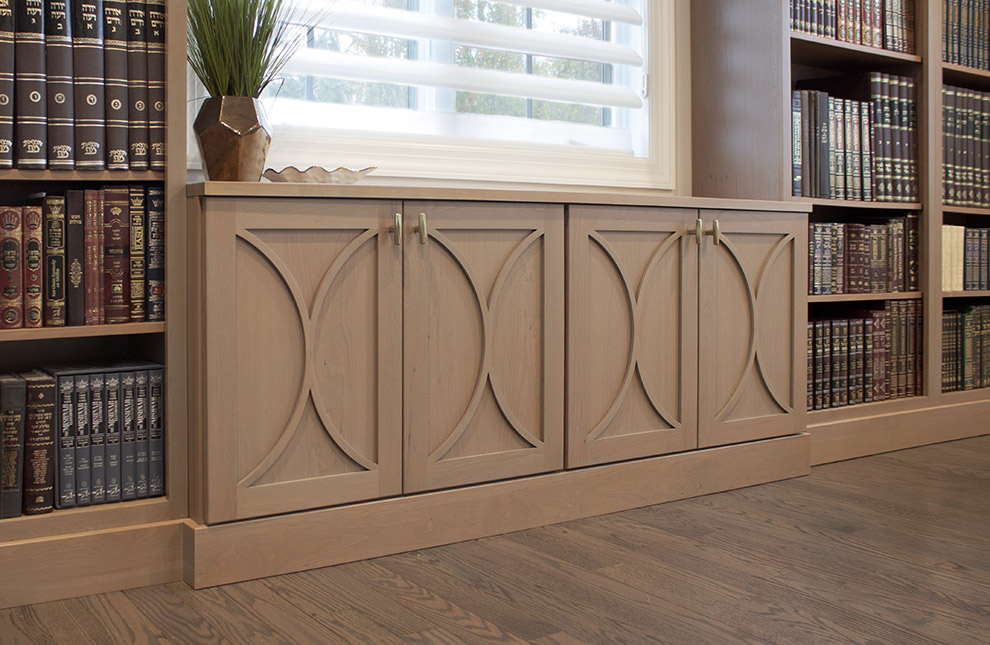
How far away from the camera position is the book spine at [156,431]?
1686 millimetres

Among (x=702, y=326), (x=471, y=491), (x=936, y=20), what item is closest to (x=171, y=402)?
(x=471, y=491)

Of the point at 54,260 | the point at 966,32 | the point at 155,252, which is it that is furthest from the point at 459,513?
the point at 966,32

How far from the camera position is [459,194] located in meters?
1.83

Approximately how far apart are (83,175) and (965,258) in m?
2.82

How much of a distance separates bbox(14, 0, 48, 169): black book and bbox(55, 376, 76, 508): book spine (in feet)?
1.32

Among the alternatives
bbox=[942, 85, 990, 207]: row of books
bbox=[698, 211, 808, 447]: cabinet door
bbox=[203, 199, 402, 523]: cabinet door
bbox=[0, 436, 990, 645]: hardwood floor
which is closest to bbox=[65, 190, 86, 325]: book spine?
bbox=[203, 199, 402, 523]: cabinet door

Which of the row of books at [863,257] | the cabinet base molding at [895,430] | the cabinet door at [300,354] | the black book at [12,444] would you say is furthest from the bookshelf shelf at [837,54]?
the black book at [12,444]

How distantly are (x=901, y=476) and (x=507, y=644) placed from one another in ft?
5.16

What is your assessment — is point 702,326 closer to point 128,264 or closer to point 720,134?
point 720,134

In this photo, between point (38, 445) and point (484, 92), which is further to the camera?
point (484, 92)

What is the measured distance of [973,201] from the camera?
10.1 feet

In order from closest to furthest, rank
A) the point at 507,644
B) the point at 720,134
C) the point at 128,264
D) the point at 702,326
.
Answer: the point at 507,644, the point at 128,264, the point at 702,326, the point at 720,134

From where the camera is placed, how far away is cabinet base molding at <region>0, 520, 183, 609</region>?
1521mm

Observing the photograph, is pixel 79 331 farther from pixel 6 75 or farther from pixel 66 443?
pixel 6 75
